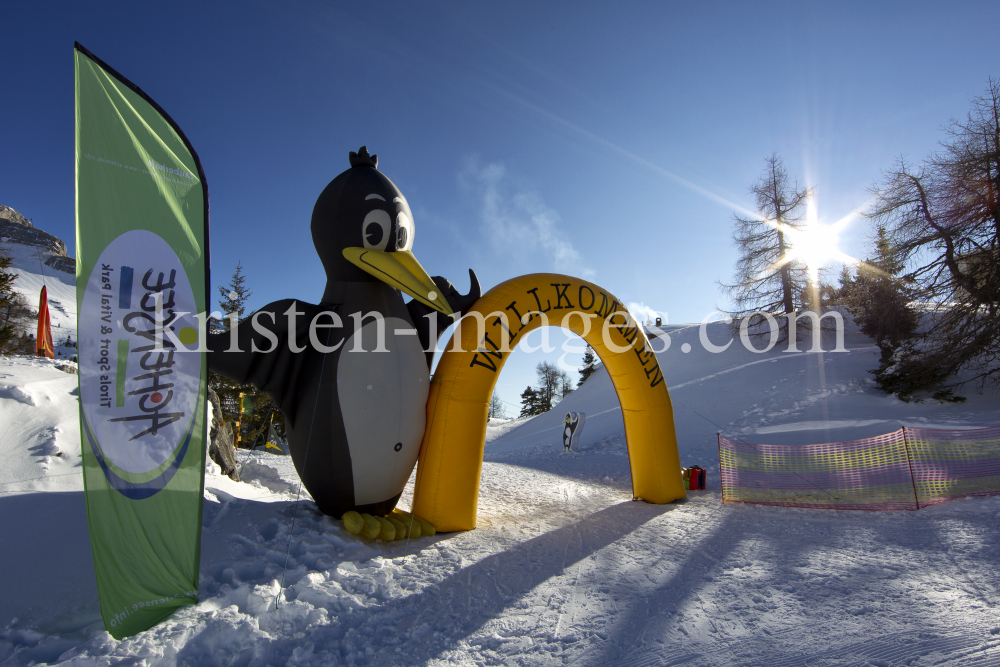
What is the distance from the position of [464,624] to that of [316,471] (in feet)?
6.99

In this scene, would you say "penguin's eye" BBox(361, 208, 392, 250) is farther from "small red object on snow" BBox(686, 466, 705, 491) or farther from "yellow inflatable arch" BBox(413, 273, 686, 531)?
"small red object on snow" BBox(686, 466, 705, 491)

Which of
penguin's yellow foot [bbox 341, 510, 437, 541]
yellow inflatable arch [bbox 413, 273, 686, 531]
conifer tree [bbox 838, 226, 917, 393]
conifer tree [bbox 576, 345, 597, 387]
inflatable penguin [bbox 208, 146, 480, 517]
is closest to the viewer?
penguin's yellow foot [bbox 341, 510, 437, 541]

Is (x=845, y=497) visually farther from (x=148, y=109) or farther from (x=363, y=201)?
→ (x=148, y=109)

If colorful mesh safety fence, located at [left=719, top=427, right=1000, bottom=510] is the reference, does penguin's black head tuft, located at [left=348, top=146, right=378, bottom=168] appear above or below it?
above

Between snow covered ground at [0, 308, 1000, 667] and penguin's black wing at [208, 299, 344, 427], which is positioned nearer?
snow covered ground at [0, 308, 1000, 667]

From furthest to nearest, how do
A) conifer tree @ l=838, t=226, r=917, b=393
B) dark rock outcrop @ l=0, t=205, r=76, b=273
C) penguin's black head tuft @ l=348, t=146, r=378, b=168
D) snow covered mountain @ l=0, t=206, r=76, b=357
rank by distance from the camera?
dark rock outcrop @ l=0, t=205, r=76, b=273, snow covered mountain @ l=0, t=206, r=76, b=357, conifer tree @ l=838, t=226, r=917, b=393, penguin's black head tuft @ l=348, t=146, r=378, b=168

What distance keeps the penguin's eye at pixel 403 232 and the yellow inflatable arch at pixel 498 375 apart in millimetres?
998

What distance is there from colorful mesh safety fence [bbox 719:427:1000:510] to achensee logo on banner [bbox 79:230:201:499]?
19.2ft

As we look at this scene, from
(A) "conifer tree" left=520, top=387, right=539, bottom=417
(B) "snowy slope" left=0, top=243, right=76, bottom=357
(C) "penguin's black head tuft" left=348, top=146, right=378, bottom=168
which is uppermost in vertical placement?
(B) "snowy slope" left=0, top=243, right=76, bottom=357

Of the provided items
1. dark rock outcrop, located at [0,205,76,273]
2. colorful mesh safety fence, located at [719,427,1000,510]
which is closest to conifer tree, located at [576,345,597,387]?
colorful mesh safety fence, located at [719,427,1000,510]

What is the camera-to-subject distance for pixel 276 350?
4258mm

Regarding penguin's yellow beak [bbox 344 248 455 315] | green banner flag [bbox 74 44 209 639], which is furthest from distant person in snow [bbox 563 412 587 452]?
green banner flag [bbox 74 44 209 639]

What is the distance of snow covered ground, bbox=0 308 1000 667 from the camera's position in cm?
234

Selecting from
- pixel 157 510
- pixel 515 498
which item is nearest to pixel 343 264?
pixel 157 510
